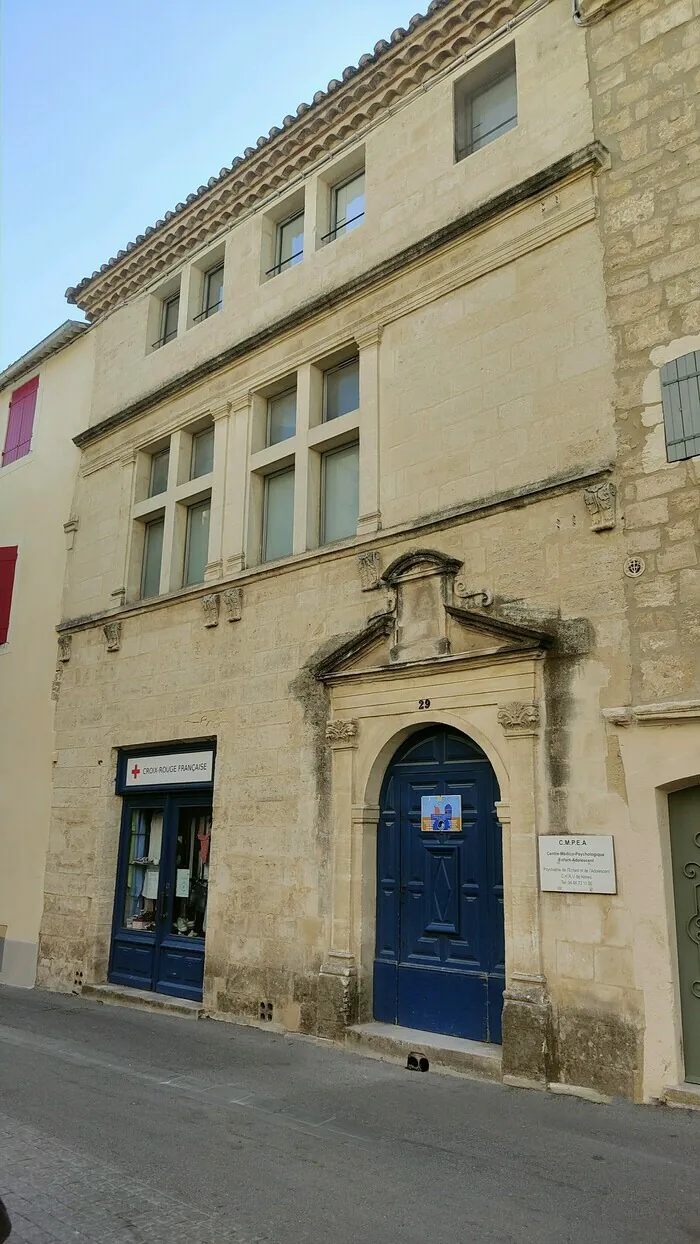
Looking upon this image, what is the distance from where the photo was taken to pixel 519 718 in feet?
21.9

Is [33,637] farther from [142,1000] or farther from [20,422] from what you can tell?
[142,1000]


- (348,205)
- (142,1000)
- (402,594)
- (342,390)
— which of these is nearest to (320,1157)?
(402,594)

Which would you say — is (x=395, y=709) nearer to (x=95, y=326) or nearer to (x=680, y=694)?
(x=680, y=694)

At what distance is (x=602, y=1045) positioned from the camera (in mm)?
5863

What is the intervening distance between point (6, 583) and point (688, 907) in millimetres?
11246

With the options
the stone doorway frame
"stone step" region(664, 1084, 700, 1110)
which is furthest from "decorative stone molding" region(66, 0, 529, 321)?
"stone step" region(664, 1084, 700, 1110)

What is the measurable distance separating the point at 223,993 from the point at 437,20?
10006 mm

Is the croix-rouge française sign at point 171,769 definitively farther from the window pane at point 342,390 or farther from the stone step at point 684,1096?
the stone step at point 684,1096

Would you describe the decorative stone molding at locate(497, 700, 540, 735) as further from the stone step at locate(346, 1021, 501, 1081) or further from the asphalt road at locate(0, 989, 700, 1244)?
the asphalt road at locate(0, 989, 700, 1244)

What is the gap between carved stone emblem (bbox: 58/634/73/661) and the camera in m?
11.9

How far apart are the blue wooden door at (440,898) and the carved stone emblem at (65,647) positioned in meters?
5.90

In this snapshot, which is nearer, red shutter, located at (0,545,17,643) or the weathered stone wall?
the weathered stone wall

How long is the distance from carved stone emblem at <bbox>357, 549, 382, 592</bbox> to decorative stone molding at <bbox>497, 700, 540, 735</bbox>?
6.44 feet

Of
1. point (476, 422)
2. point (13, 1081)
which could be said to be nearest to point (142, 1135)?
point (13, 1081)
